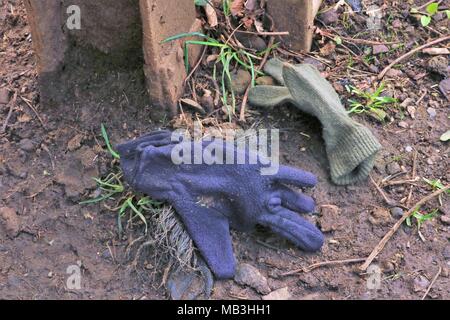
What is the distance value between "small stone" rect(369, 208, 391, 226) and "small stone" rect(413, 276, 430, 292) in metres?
0.21

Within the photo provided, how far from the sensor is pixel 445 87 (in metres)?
2.49

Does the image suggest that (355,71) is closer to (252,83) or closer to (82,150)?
(252,83)

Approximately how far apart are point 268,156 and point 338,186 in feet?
0.87

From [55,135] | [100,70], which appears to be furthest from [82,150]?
[100,70]

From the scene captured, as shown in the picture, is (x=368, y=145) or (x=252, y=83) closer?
(x=368, y=145)

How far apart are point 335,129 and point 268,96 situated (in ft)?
0.95

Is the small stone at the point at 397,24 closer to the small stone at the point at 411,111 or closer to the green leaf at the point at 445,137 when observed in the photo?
the small stone at the point at 411,111

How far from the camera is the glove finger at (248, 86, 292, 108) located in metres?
2.32

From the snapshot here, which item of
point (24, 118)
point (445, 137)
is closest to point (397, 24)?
point (445, 137)

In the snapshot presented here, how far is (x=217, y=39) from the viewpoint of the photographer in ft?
8.16

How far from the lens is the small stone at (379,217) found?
2150 millimetres

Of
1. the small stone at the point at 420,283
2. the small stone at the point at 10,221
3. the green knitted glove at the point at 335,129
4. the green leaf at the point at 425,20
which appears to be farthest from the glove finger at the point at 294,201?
the green leaf at the point at 425,20
